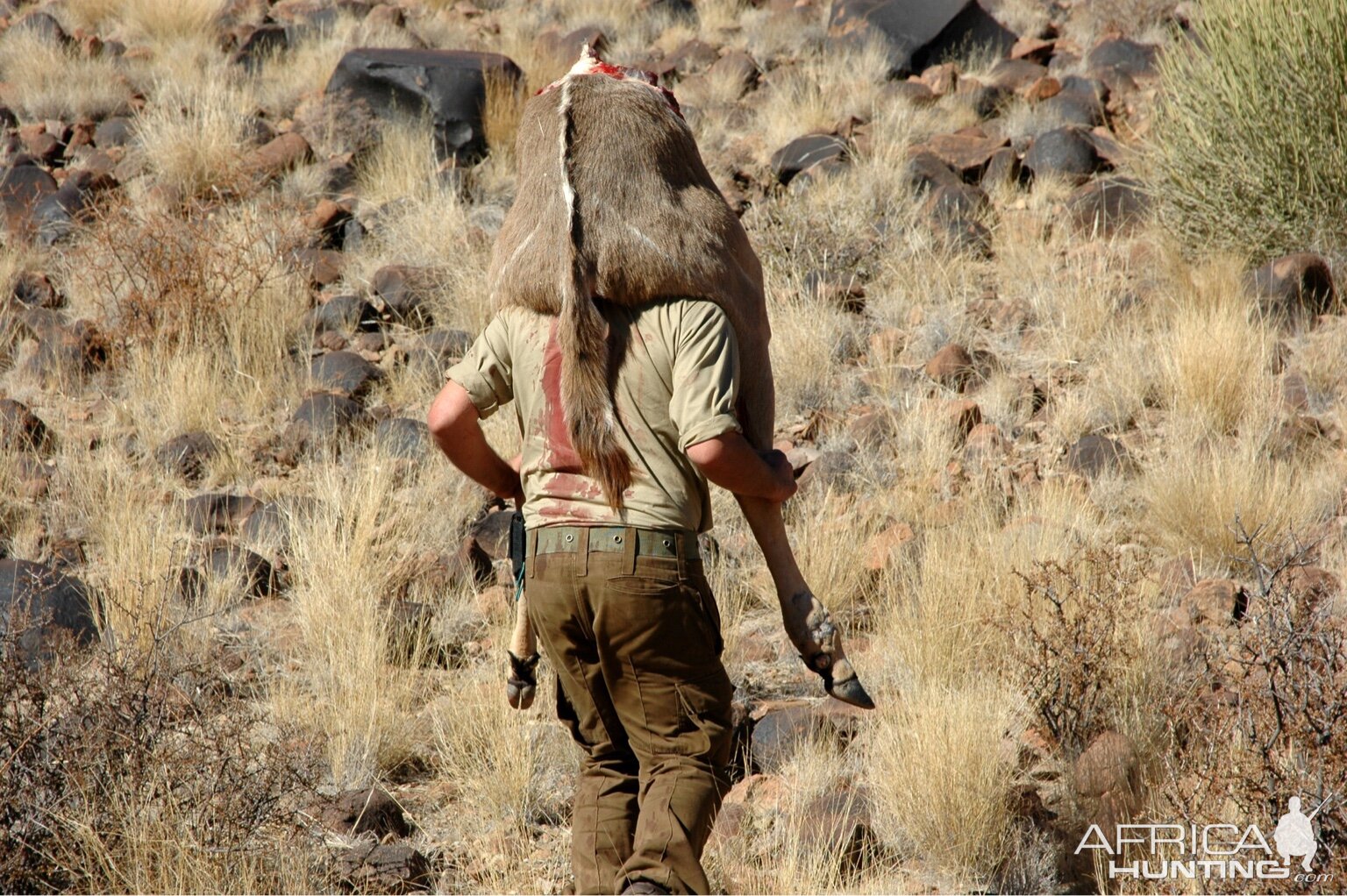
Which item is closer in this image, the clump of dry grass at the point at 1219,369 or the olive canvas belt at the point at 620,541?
the olive canvas belt at the point at 620,541

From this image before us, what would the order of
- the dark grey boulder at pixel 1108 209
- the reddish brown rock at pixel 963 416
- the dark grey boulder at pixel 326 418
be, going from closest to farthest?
the reddish brown rock at pixel 963 416, the dark grey boulder at pixel 326 418, the dark grey boulder at pixel 1108 209

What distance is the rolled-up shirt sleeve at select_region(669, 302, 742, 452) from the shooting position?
2.72 metres

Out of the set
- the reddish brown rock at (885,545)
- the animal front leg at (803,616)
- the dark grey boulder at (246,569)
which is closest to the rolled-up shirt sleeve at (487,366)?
the animal front leg at (803,616)

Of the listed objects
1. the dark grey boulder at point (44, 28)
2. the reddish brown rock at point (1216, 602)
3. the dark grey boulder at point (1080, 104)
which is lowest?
the reddish brown rock at point (1216, 602)

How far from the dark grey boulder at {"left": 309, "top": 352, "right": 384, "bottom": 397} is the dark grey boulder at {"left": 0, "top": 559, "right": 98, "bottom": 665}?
7.25 ft

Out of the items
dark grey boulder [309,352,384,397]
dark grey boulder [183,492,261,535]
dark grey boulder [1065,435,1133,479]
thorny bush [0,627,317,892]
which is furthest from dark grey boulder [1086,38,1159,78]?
thorny bush [0,627,317,892]

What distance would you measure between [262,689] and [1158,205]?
6.18m

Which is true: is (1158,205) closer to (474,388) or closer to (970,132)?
(970,132)

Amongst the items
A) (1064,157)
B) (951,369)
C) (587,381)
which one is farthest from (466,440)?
(1064,157)

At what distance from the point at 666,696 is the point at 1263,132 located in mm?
6067

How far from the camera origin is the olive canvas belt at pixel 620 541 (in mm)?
2795

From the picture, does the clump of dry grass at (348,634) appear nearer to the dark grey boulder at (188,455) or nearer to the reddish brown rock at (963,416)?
the dark grey boulder at (188,455)

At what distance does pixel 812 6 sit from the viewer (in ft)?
42.4

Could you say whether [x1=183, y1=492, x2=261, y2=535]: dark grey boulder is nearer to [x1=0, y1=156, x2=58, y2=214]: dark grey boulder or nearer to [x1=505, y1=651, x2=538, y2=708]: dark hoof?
[x1=505, y1=651, x2=538, y2=708]: dark hoof
